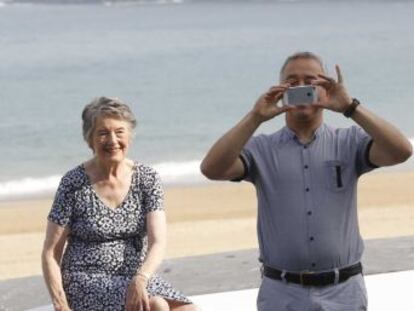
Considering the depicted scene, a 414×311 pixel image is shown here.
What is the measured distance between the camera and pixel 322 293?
3352 millimetres

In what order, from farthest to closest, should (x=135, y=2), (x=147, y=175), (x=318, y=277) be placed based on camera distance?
(x=135, y=2) → (x=147, y=175) → (x=318, y=277)

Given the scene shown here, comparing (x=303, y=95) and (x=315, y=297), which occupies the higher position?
(x=303, y=95)

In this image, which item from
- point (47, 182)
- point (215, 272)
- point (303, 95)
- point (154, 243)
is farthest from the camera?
point (47, 182)

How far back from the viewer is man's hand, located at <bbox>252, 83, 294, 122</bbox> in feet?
10.8

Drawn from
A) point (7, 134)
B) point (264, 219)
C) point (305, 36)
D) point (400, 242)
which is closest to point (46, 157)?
point (7, 134)

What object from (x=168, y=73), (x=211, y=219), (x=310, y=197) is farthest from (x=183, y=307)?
(x=168, y=73)

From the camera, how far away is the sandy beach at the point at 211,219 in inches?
388

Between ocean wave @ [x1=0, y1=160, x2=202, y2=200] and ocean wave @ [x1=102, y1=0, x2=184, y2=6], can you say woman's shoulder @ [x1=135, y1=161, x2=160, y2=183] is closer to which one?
ocean wave @ [x1=0, y1=160, x2=202, y2=200]

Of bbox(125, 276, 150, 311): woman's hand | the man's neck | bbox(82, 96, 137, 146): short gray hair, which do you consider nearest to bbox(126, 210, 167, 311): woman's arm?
bbox(125, 276, 150, 311): woman's hand

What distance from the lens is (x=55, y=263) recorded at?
13.4 feet

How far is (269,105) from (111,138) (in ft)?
2.89

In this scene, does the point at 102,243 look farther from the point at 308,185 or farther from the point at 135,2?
the point at 135,2

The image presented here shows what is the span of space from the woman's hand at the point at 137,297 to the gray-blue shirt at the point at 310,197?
25.6 inches

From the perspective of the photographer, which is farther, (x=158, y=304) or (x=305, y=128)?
(x=158, y=304)
